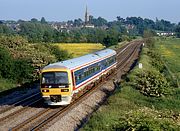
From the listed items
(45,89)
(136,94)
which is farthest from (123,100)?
(45,89)

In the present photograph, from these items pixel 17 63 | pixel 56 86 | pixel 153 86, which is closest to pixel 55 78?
pixel 56 86

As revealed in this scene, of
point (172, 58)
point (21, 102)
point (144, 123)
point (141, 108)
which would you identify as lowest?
point (172, 58)

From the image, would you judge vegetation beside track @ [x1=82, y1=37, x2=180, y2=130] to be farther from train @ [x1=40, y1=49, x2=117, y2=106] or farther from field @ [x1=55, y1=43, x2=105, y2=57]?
field @ [x1=55, y1=43, x2=105, y2=57]

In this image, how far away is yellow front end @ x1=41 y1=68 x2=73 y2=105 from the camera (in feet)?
73.9

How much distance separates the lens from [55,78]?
22.8 m

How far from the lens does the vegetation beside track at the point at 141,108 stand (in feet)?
44.9

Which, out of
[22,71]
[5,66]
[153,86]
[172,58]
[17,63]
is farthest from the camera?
[172,58]

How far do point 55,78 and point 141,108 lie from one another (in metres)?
7.06

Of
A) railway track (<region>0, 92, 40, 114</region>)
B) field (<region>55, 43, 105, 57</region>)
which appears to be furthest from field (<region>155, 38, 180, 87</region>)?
railway track (<region>0, 92, 40, 114</region>)

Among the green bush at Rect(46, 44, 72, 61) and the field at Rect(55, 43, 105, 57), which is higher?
the green bush at Rect(46, 44, 72, 61)

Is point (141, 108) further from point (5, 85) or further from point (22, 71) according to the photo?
point (22, 71)

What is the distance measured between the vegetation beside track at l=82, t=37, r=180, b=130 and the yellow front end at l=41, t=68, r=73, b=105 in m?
2.23

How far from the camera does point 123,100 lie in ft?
79.1

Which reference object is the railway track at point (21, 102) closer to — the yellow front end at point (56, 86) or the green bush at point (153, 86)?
the yellow front end at point (56, 86)
